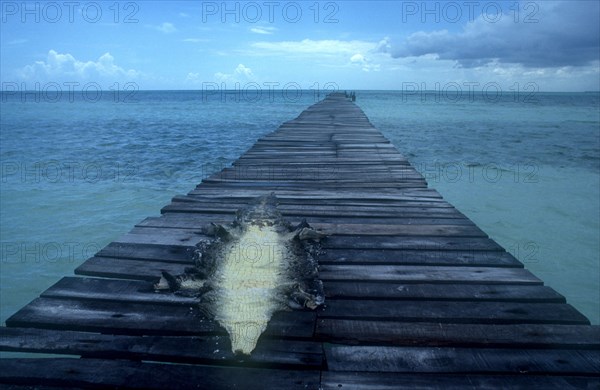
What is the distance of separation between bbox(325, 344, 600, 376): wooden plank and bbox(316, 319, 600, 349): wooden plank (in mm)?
49

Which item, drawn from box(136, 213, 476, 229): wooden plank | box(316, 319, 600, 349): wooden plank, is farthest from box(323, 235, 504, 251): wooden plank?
box(316, 319, 600, 349): wooden plank

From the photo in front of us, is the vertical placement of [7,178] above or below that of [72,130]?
below

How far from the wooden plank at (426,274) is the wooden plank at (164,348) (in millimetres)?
1015

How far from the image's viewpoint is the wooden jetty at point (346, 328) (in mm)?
2260

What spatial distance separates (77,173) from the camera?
46.3 feet

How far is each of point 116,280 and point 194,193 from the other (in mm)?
2973

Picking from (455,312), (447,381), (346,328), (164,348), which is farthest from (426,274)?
(164,348)

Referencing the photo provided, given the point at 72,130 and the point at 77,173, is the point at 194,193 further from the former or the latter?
the point at 72,130

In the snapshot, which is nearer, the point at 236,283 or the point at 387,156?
the point at 236,283

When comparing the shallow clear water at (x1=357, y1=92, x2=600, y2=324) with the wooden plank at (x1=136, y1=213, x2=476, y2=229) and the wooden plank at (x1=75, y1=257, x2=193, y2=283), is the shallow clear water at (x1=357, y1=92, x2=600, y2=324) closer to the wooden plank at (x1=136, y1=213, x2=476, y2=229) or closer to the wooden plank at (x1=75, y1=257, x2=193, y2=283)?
the wooden plank at (x1=136, y1=213, x2=476, y2=229)

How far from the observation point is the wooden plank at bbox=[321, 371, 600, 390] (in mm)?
2182

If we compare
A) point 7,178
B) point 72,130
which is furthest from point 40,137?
point 7,178

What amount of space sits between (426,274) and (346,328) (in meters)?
1.09

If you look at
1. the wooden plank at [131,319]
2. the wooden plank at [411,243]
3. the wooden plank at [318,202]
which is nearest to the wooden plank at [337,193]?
the wooden plank at [318,202]
